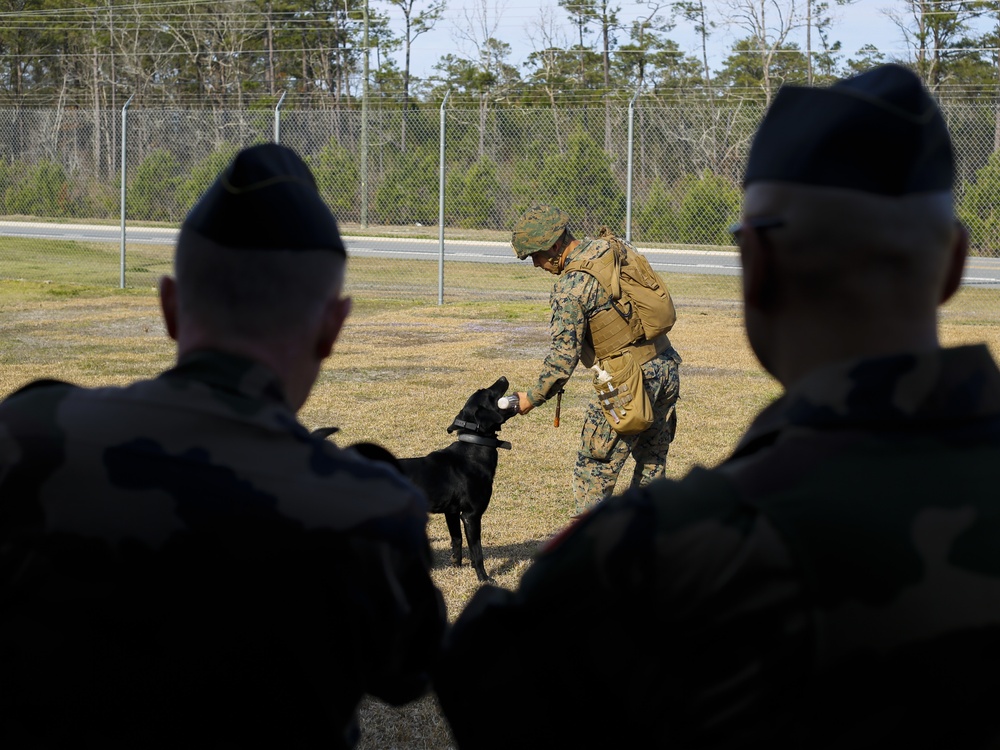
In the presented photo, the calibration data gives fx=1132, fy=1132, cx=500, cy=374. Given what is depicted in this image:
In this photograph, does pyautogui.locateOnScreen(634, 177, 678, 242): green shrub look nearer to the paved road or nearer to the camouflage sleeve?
the paved road

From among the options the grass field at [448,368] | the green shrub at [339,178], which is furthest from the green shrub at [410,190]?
the grass field at [448,368]

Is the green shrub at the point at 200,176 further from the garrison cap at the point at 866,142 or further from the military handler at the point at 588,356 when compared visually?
the garrison cap at the point at 866,142

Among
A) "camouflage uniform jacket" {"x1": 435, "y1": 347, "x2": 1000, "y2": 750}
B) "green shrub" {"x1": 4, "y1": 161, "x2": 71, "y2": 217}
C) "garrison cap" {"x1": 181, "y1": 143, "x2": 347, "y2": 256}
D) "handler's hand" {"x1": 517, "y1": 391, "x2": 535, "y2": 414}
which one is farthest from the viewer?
"green shrub" {"x1": 4, "y1": 161, "x2": 71, "y2": 217}

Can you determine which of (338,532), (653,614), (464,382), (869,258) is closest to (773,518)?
(653,614)

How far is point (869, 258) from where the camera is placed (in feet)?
4.11

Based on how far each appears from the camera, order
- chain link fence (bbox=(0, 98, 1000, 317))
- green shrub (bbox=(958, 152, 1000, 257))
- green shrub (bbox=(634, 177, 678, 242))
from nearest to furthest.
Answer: green shrub (bbox=(958, 152, 1000, 257)) → chain link fence (bbox=(0, 98, 1000, 317)) → green shrub (bbox=(634, 177, 678, 242))

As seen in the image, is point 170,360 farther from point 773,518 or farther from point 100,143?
point 100,143

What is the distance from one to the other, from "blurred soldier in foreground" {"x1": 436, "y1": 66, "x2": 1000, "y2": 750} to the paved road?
56.4 ft

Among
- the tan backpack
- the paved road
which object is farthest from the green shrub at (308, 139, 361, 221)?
the tan backpack

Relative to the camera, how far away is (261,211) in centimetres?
170

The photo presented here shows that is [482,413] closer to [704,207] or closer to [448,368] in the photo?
[448,368]

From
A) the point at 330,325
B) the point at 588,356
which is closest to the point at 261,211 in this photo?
the point at 330,325

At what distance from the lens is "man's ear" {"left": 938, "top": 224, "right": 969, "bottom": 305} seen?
1356mm

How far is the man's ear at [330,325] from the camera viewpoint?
1.75 meters
